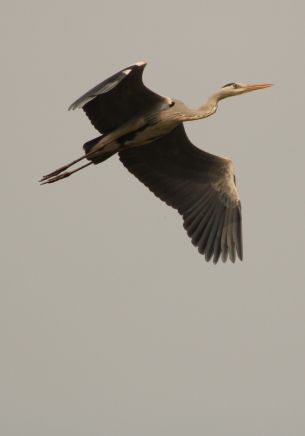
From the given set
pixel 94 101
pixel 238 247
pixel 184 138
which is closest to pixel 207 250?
pixel 238 247

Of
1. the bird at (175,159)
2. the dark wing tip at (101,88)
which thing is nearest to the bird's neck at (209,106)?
the bird at (175,159)

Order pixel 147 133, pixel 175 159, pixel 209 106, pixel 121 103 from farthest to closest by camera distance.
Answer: pixel 175 159 < pixel 209 106 < pixel 147 133 < pixel 121 103

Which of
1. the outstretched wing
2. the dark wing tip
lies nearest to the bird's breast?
the outstretched wing

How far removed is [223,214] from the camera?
15.1 metres

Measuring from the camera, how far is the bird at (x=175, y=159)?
45.8ft

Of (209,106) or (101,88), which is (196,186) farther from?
(101,88)

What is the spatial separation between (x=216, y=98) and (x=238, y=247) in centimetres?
205

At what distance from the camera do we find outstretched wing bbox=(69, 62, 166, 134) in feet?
44.2

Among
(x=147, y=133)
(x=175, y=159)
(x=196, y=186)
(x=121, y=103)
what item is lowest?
(x=196, y=186)

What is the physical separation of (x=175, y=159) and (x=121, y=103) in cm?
162

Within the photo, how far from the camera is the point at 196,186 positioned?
50.3 ft

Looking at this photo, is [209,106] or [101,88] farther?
[209,106]

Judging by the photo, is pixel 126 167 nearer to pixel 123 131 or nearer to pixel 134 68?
pixel 123 131

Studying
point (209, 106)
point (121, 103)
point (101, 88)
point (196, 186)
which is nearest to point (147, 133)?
point (121, 103)
